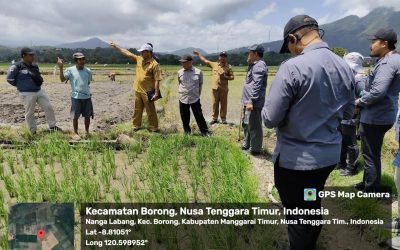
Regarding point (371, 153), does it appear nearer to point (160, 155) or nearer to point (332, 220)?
point (332, 220)

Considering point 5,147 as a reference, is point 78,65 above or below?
above

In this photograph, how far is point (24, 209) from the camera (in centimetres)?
279

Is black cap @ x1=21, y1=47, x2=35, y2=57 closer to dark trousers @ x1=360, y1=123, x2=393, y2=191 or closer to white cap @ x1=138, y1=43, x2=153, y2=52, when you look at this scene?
white cap @ x1=138, y1=43, x2=153, y2=52

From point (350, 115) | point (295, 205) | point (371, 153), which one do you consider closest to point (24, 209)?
point (295, 205)

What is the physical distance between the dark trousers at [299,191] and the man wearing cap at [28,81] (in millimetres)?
5751

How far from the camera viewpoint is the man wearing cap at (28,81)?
262 inches

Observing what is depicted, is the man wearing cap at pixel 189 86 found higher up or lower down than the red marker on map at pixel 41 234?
higher up

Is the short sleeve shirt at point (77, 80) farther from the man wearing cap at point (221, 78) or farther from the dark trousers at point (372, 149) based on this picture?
the dark trousers at point (372, 149)

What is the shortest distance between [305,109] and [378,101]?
199 cm

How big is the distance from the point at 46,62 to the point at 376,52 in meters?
93.5

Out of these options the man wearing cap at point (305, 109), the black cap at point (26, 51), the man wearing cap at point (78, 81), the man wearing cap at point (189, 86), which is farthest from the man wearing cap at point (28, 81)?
the man wearing cap at point (305, 109)

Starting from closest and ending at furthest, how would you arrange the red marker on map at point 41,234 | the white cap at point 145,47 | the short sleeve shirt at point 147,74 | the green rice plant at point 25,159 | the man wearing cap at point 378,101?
the red marker on map at point 41,234
the man wearing cap at point 378,101
the green rice plant at point 25,159
the white cap at point 145,47
the short sleeve shirt at point 147,74

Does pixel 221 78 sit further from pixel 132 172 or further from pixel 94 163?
pixel 94 163

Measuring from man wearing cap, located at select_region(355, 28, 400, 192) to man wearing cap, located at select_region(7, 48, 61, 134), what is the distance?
571 cm
